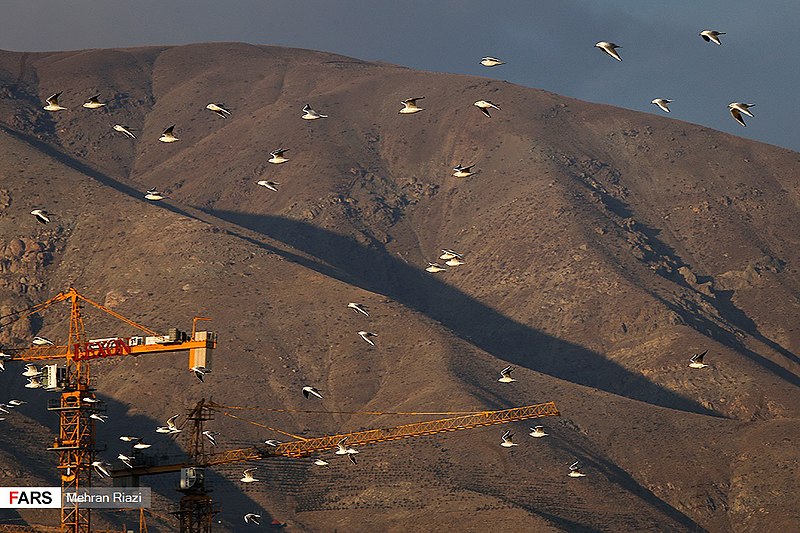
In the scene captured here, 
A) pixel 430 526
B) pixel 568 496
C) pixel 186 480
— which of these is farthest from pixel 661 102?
pixel 568 496

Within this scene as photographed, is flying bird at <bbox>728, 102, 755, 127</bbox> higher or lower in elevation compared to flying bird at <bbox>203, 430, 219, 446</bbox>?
higher

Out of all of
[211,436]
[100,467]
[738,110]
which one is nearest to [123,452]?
[211,436]

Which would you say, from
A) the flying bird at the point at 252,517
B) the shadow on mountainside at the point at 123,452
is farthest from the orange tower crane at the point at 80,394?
the shadow on mountainside at the point at 123,452

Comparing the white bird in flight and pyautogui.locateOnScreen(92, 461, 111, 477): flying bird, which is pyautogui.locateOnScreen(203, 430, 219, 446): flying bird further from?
the white bird in flight

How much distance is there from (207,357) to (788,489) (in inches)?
3569

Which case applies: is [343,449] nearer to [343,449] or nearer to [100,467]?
[343,449]

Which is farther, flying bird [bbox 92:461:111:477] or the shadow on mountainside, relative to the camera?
the shadow on mountainside

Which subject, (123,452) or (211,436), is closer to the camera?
(211,436)

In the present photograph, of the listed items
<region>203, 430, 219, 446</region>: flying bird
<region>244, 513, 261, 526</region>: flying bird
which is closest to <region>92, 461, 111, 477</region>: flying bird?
<region>203, 430, 219, 446</region>: flying bird

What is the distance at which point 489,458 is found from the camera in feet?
613

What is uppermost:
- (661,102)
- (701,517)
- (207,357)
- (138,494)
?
(661,102)

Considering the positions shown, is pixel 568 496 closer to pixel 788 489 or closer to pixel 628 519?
pixel 628 519

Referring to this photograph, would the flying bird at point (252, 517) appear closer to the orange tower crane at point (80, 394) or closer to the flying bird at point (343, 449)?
the flying bird at point (343, 449)

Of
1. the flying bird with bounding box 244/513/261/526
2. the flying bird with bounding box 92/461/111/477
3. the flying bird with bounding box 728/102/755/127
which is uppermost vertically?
the flying bird with bounding box 728/102/755/127
